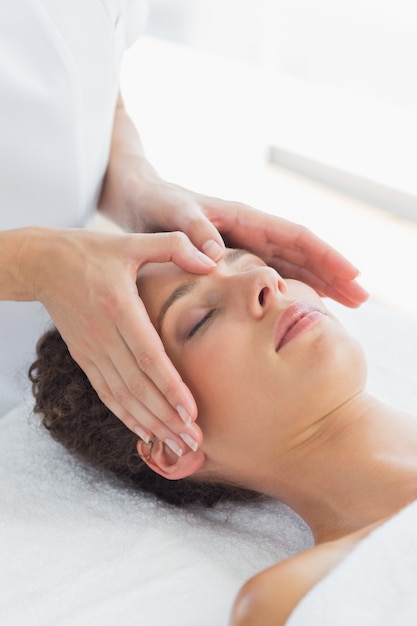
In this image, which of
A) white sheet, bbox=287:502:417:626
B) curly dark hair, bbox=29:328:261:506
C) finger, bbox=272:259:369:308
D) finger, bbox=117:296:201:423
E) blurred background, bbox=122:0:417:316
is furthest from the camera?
blurred background, bbox=122:0:417:316

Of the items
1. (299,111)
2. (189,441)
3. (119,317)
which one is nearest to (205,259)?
(119,317)

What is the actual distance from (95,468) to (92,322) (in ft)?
1.34

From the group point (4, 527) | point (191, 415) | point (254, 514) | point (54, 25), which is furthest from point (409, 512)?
point (54, 25)

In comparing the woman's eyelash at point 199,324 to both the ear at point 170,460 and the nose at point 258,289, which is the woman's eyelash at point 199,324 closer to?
the nose at point 258,289

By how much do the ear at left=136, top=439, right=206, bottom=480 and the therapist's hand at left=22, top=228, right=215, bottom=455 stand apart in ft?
0.27

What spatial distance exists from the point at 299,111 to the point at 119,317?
248cm

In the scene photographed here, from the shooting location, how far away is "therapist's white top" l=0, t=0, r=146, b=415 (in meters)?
1.50

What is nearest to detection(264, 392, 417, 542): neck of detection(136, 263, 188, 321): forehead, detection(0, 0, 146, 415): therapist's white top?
detection(136, 263, 188, 321): forehead

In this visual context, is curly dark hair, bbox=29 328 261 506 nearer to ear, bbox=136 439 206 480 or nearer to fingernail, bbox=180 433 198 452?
ear, bbox=136 439 206 480

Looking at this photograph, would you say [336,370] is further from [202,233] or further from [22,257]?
[22,257]

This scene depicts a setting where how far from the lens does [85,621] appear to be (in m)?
1.21

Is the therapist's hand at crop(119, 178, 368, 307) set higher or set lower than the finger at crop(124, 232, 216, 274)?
lower

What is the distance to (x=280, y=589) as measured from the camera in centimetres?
103

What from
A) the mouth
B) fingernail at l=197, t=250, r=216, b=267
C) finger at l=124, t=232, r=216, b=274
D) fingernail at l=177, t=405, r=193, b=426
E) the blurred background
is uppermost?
finger at l=124, t=232, r=216, b=274
